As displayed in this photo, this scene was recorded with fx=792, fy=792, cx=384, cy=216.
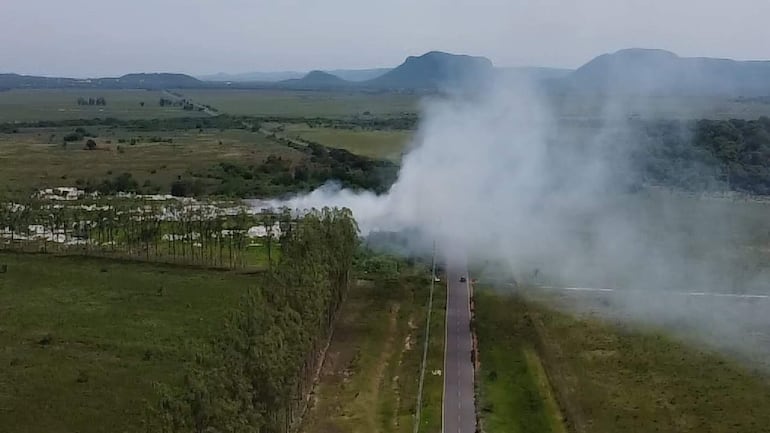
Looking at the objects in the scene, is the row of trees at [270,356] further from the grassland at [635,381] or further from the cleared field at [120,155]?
the cleared field at [120,155]

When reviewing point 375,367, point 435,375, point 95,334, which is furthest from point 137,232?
point 435,375

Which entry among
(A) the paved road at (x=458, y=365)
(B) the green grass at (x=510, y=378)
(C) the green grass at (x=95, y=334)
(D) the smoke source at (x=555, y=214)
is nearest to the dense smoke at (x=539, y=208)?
(D) the smoke source at (x=555, y=214)

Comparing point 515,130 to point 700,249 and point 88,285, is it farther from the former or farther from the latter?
point 88,285

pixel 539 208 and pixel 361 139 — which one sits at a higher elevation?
pixel 361 139

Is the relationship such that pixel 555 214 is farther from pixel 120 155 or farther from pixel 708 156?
pixel 120 155

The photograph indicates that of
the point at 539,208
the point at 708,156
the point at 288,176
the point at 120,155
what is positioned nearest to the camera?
the point at 539,208

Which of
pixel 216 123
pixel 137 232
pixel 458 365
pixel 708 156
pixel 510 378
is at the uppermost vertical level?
pixel 708 156

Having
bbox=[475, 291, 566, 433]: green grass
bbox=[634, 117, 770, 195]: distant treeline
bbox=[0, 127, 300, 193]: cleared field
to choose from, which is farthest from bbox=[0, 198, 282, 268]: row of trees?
bbox=[634, 117, 770, 195]: distant treeline
